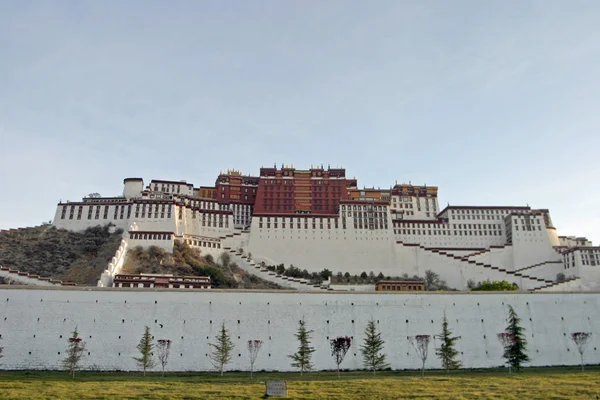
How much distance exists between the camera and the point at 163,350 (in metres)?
45.4

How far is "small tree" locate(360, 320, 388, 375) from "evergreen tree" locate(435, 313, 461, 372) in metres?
4.58

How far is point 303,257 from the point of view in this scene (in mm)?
89500

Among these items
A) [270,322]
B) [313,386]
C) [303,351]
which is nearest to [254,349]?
[270,322]

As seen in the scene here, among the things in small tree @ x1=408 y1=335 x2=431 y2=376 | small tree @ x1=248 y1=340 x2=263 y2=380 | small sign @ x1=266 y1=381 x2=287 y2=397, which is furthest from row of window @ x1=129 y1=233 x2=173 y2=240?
small sign @ x1=266 y1=381 x2=287 y2=397

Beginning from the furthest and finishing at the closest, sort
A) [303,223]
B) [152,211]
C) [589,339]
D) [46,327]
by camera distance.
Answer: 1. [303,223]
2. [152,211]
3. [589,339]
4. [46,327]

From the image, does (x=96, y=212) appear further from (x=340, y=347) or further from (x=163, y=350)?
(x=340, y=347)

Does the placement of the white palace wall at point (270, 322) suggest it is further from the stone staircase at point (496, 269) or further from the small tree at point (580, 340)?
the stone staircase at point (496, 269)

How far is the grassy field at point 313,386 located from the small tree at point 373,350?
1.55 metres

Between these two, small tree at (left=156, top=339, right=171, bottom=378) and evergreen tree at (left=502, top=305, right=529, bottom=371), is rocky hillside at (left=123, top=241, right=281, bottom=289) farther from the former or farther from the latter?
evergreen tree at (left=502, top=305, right=529, bottom=371)

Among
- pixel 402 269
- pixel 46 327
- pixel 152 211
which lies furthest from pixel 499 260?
pixel 46 327

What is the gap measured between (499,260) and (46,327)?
66.9m

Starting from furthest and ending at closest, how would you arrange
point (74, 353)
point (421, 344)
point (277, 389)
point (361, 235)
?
point (361, 235) < point (421, 344) < point (74, 353) < point (277, 389)

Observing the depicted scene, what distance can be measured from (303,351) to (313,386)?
8.58 meters

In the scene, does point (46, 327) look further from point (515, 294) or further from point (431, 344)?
point (515, 294)
